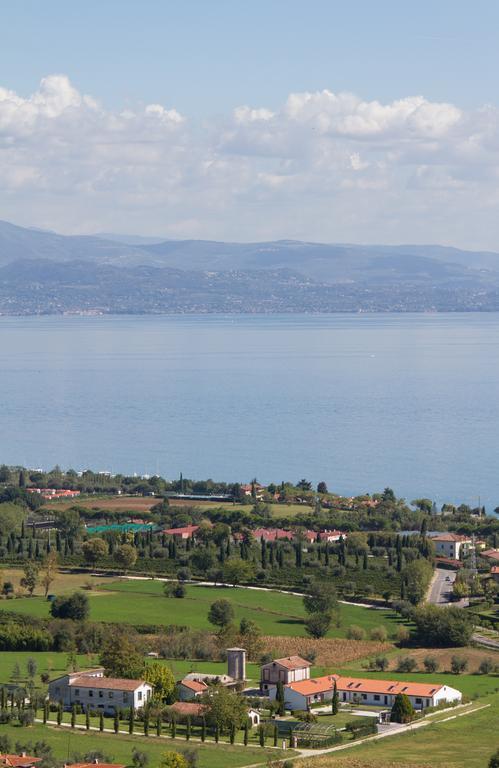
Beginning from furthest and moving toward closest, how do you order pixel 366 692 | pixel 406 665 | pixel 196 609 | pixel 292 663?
pixel 196 609 < pixel 406 665 < pixel 292 663 < pixel 366 692

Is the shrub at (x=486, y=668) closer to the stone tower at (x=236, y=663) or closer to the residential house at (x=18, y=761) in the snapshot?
the stone tower at (x=236, y=663)

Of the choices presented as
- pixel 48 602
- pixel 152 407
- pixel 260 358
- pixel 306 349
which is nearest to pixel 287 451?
pixel 152 407

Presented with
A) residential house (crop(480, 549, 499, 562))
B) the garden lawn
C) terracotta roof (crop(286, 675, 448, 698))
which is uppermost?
residential house (crop(480, 549, 499, 562))

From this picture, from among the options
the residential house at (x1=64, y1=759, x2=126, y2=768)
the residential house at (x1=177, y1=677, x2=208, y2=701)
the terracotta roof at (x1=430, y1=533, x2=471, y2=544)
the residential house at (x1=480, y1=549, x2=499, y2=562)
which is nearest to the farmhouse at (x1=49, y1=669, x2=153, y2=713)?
the residential house at (x1=177, y1=677, x2=208, y2=701)

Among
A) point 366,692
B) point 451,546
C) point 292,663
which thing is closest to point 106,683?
point 292,663

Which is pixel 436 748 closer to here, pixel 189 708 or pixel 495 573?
pixel 189 708

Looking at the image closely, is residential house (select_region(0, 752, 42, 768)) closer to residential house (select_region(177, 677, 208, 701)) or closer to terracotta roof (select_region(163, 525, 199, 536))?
residential house (select_region(177, 677, 208, 701))

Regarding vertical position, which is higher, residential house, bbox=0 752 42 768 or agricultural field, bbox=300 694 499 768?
residential house, bbox=0 752 42 768
